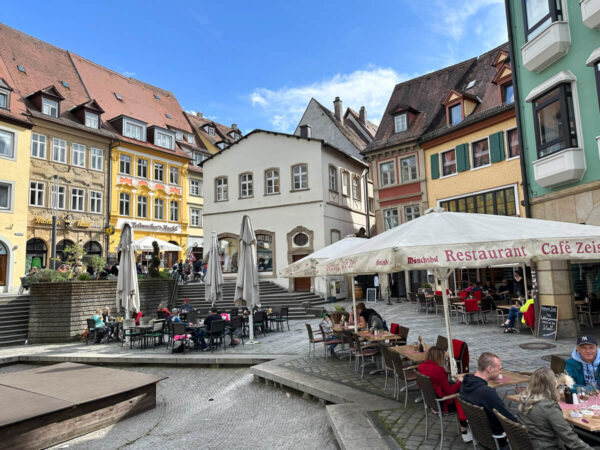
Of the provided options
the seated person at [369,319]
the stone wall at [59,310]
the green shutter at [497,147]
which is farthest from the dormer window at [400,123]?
the stone wall at [59,310]

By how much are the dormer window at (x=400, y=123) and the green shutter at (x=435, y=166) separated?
3.39 m

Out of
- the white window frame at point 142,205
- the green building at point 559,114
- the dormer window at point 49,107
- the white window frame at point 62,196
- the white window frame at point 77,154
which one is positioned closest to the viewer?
the green building at point 559,114

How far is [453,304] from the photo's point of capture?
16.3 m

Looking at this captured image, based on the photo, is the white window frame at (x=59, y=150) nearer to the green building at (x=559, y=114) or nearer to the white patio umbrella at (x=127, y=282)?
the white patio umbrella at (x=127, y=282)

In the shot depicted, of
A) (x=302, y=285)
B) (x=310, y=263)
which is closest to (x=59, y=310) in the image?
(x=310, y=263)

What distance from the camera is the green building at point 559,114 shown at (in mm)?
10727

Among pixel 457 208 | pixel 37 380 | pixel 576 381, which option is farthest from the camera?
pixel 457 208

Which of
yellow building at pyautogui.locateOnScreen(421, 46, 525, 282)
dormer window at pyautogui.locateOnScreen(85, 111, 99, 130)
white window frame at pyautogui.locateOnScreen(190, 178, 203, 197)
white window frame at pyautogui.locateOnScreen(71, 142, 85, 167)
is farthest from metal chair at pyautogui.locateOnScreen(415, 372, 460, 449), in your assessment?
white window frame at pyautogui.locateOnScreen(190, 178, 203, 197)

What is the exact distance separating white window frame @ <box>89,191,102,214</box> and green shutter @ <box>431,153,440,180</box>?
932 inches

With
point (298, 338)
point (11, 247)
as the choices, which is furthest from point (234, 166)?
point (298, 338)

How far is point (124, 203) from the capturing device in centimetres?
3347

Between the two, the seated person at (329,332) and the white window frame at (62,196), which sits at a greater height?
the white window frame at (62,196)

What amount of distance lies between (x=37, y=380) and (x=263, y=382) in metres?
4.62

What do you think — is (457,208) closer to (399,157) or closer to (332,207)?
(399,157)
